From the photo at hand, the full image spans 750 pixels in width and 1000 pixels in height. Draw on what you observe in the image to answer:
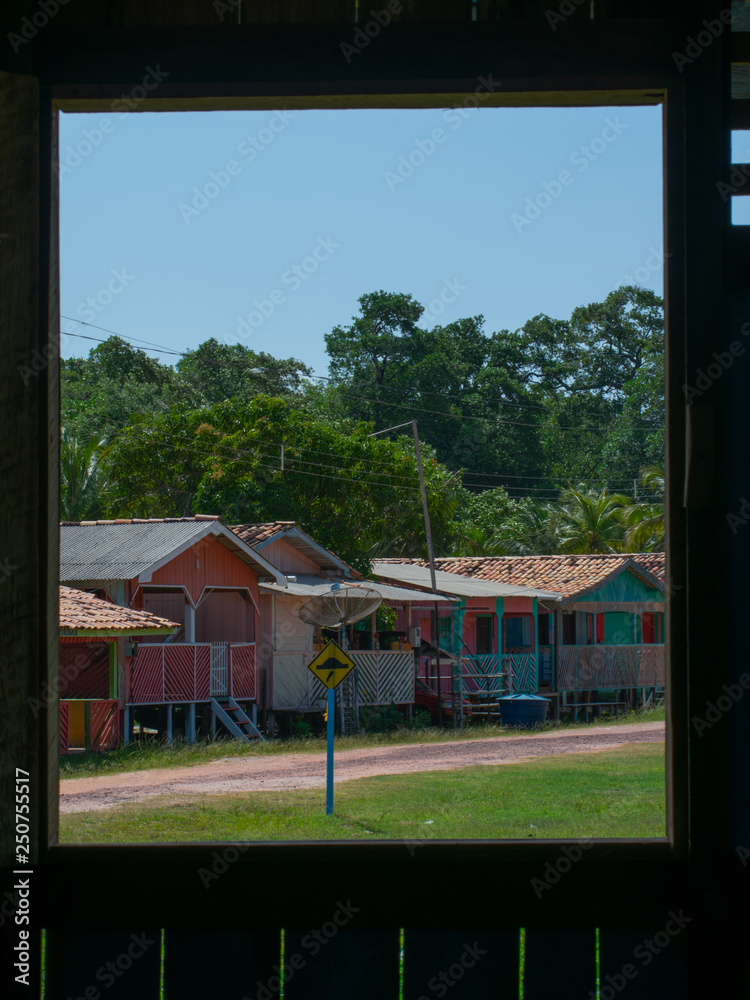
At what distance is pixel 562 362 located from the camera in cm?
7231

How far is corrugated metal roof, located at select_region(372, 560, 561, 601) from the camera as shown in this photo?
2989 centimetres

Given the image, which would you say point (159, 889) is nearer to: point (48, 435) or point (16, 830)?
point (16, 830)

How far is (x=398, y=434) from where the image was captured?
205 feet

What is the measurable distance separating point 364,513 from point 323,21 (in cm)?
2929

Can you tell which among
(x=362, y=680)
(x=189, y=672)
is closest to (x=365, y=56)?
(x=189, y=672)

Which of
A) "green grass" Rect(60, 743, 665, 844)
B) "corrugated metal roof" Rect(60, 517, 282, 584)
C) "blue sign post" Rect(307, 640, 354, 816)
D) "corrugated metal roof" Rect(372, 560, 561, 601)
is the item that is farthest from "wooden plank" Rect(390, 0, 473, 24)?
"corrugated metal roof" Rect(372, 560, 561, 601)

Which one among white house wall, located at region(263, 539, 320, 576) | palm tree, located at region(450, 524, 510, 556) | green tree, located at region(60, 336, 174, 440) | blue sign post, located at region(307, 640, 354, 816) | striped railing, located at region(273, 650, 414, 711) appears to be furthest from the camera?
palm tree, located at region(450, 524, 510, 556)

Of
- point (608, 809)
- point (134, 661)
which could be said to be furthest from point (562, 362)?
point (608, 809)

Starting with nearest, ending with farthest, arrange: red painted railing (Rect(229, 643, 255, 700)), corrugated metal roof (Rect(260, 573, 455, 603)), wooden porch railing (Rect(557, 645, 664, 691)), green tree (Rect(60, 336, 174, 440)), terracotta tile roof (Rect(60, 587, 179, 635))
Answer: terracotta tile roof (Rect(60, 587, 179, 635)) → red painted railing (Rect(229, 643, 255, 700)) → corrugated metal roof (Rect(260, 573, 455, 603)) → wooden porch railing (Rect(557, 645, 664, 691)) → green tree (Rect(60, 336, 174, 440))

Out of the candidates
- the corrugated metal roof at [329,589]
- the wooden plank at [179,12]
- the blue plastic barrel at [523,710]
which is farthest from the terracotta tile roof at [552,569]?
the wooden plank at [179,12]

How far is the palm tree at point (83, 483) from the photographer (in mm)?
33625

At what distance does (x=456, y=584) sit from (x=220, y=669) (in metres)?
9.36

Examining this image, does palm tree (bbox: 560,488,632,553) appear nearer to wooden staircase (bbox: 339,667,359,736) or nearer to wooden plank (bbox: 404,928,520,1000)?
wooden staircase (bbox: 339,667,359,736)

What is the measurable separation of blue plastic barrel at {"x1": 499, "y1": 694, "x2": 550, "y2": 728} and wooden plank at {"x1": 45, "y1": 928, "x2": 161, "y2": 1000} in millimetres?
26725
